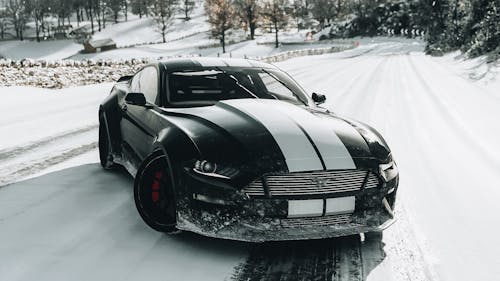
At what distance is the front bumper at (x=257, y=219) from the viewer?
→ 3.27 metres

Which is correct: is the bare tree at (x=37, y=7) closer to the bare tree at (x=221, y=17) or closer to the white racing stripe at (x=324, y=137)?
the bare tree at (x=221, y=17)

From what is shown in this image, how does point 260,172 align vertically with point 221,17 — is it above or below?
below

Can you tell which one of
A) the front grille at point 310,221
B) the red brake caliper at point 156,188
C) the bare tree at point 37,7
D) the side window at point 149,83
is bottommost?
the front grille at point 310,221

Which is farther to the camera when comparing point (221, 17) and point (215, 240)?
point (221, 17)

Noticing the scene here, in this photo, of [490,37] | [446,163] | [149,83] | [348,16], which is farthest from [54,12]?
[446,163]

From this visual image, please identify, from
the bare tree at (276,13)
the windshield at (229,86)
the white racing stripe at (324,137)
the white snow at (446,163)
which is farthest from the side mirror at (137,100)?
the bare tree at (276,13)

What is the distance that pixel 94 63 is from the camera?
24375 millimetres

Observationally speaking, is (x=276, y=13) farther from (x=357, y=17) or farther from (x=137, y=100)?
(x=137, y=100)

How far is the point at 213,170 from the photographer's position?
336 cm

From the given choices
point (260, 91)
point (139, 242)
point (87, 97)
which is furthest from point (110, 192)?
point (87, 97)

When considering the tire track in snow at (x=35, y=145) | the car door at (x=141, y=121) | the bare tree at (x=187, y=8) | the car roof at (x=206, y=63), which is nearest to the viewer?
the car door at (x=141, y=121)

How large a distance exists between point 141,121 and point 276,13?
3076 inches

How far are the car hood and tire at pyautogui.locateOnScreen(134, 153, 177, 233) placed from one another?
0.38 m

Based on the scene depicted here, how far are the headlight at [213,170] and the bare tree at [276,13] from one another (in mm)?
76567
